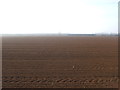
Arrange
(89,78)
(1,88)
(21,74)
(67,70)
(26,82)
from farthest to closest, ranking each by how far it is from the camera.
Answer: (67,70)
(21,74)
(89,78)
(26,82)
(1,88)

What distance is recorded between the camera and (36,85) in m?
12.3

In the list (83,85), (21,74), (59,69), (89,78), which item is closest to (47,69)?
(59,69)

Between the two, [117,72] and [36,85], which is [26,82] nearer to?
[36,85]

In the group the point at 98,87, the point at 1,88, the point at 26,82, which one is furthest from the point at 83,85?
the point at 1,88

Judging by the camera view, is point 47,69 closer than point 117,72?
No

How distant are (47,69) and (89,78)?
4015 millimetres

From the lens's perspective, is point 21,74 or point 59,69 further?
point 59,69

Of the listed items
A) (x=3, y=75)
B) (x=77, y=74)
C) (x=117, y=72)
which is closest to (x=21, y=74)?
(x=3, y=75)

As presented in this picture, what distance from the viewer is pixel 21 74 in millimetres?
15336

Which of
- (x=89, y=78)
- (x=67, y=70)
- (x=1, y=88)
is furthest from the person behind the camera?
(x=67, y=70)

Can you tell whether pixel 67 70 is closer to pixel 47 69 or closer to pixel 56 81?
pixel 47 69

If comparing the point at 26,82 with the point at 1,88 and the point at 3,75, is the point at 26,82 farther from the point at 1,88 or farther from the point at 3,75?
the point at 3,75

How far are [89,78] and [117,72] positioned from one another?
9.43 ft

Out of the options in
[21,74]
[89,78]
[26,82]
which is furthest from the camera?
[21,74]
